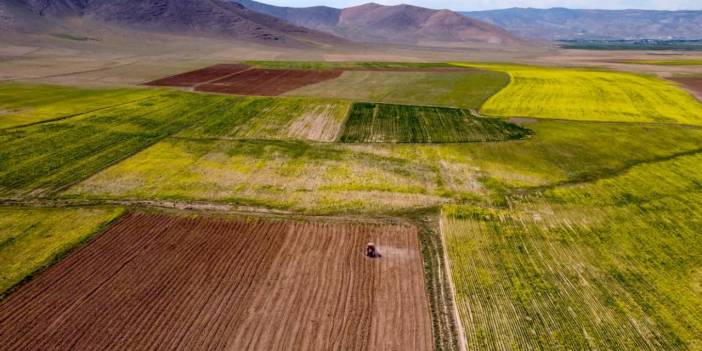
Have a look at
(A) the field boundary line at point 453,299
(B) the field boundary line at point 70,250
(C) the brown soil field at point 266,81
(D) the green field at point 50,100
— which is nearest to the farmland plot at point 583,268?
(A) the field boundary line at point 453,299

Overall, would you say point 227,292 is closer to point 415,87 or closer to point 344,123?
point 344,123

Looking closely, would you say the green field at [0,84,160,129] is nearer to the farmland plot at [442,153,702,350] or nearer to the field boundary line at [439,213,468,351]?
the field boundary line at [439,213,468,351]

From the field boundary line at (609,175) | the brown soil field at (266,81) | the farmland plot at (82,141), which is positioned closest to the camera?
the field boundary line at (609,175)

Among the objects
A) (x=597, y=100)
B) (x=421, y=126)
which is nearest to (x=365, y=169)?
(x=421, y=126)

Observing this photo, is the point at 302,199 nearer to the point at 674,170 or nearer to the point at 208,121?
the point at 208,121

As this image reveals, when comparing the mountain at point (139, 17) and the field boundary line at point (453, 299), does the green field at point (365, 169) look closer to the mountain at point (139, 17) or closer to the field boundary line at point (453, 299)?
the field boundary line at point (453, 299)
